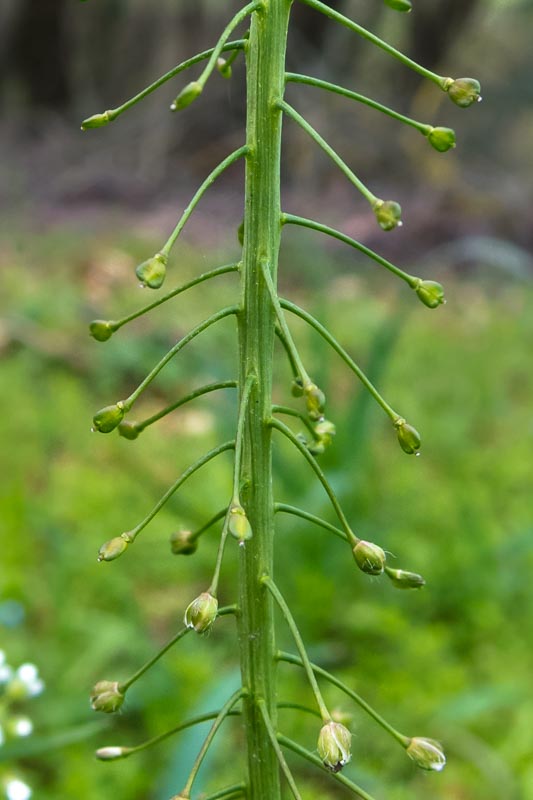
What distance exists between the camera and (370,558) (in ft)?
3.36

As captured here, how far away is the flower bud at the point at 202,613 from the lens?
945 mm

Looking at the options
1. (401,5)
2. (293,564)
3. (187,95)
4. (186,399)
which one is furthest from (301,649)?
(293,564)

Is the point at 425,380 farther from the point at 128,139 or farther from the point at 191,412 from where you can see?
the point at 128,139

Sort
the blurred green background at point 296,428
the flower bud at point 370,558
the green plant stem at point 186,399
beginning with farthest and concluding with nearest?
the blurred green background at point 296,428 → the green plant stem at point 186,399 → the flower bud at point 370,558

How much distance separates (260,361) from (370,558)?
0.28 m

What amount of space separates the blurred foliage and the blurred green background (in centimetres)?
1

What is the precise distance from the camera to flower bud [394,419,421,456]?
107 centimetres

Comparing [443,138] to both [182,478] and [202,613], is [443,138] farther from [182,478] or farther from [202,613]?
[202,613]

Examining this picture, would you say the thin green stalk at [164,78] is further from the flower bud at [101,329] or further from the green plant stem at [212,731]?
the green plant stem at [212,731]

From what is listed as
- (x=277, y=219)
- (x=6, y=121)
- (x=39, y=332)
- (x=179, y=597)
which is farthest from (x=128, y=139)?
(x=277, y=219)

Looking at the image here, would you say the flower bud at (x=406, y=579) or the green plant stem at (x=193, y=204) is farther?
the flower bud at (x=406, y=579)

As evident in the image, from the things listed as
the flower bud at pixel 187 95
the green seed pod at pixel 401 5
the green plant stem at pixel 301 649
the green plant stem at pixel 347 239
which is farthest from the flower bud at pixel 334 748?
the green seed pod at pixel 401 5

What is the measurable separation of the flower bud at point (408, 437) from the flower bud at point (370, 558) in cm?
12

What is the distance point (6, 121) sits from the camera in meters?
12.1
